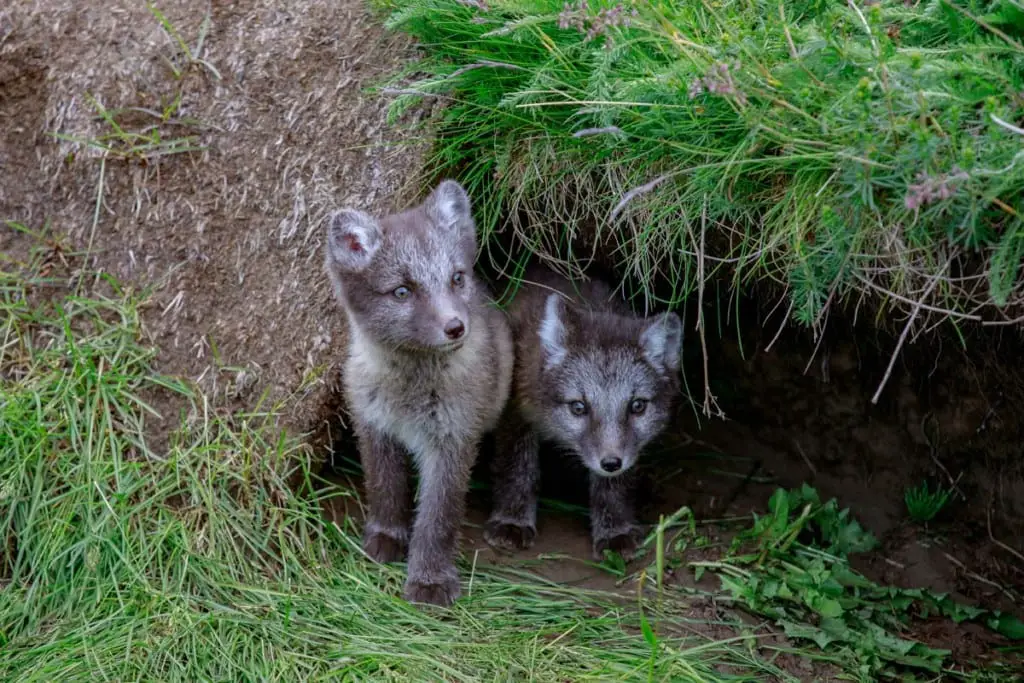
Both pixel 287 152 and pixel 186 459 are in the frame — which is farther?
pixel 287 152

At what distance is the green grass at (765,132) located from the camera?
320cm

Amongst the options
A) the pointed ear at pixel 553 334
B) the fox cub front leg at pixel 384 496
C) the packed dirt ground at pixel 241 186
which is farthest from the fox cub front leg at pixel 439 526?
the pointed ear at pixel 553 334

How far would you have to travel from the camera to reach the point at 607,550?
464 centimetres

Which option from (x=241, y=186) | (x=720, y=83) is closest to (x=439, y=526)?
(x=241, y=186)

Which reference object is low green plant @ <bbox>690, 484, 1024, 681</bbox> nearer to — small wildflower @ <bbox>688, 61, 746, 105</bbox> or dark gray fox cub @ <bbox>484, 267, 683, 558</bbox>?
dark gray fox cub @ <bbox>484, 267, 683, 558</bbox>

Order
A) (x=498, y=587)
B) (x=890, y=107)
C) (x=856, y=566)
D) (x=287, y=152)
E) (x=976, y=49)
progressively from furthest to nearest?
(x=856, y=566) < (x=287, y=152) < (x=498, y=587) < (x=976, y=49) < (x=890, y=107)

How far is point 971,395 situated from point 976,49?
1.97 metres

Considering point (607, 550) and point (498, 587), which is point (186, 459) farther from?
point (607, 550)

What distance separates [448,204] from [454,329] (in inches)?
22.6

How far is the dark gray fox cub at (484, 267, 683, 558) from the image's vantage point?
461 centimetres

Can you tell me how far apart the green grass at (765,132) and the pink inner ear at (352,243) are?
665 millimetres

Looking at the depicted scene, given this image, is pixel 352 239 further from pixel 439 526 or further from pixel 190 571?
pixel 190 571

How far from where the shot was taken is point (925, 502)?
4.98 meters

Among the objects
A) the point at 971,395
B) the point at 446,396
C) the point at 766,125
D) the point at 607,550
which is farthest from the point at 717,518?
the point at 766,125
